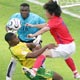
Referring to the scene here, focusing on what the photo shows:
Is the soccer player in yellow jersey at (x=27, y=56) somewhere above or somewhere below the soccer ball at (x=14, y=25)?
below

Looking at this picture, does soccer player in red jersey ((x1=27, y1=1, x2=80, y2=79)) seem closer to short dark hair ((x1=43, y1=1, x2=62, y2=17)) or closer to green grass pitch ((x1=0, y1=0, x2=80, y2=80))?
short dark hair ((x1=43, y1=1, x2=62, y2=17))

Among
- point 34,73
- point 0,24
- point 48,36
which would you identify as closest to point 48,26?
point 34,73

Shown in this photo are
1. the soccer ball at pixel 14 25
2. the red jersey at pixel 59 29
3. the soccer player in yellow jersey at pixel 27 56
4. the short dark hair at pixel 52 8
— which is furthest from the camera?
the soccer ball at pixel 14 25

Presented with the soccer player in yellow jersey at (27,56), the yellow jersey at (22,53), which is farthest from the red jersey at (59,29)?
the yellow jersey at (22,53)

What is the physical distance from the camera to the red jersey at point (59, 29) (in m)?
7.96

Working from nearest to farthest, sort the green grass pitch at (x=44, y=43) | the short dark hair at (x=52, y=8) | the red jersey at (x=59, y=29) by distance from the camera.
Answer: the red jersey at (x=59, y=29)
the short dark hair at (x=52, y=8)
the green grass pitch at (x=44, y=43)

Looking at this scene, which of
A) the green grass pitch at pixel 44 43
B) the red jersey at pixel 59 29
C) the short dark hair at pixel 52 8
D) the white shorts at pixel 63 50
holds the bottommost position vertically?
the green grass pitch at pixel 44 43

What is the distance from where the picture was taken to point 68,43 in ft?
26.8

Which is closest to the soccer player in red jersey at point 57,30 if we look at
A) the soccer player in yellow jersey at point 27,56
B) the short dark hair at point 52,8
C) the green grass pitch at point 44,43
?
the short dark hair at point 52,8

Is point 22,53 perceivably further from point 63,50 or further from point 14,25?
point 14,25

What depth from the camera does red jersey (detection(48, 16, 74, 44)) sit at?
796 cm

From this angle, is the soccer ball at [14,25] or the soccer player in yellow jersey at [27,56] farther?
the soccer ball at [14,25]

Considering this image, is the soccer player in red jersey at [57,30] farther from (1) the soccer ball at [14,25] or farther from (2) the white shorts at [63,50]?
(1) the soccer ball at [14,25]

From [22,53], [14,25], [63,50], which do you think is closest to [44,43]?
[14,25]
